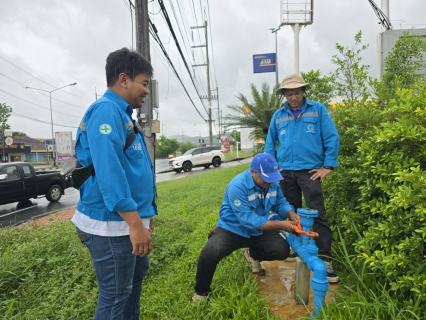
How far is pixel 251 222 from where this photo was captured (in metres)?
2.20

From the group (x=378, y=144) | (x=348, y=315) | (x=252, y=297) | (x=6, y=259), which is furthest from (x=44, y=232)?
(x=378, y=144)

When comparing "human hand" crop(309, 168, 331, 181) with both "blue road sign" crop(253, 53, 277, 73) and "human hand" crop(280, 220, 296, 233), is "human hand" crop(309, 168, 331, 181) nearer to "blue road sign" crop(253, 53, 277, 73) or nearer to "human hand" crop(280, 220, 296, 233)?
"human hand" crop(280, 220, 296, 233)

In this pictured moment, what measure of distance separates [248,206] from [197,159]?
1658 cm

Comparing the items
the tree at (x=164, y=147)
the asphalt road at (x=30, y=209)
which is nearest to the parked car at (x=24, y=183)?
the asphalt road at (x=30, y=209)

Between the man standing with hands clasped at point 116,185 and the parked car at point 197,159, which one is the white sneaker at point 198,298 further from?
the parked car at point 197,159

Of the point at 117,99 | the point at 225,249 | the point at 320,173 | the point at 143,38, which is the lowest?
the point at 225,249

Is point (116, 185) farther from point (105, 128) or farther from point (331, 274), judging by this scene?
point (331, 274)

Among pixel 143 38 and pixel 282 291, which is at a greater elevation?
pixel 143 38

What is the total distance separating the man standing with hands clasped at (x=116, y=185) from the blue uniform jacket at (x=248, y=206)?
0.78m

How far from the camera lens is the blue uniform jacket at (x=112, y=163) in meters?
1.38

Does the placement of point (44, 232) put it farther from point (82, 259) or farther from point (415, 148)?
point (415, 148)

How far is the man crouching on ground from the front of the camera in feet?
7.30

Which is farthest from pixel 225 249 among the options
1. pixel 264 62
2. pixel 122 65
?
pixel 264 62

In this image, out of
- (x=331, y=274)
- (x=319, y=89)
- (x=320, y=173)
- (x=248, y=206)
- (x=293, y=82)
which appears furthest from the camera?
(x=319, y=89)
